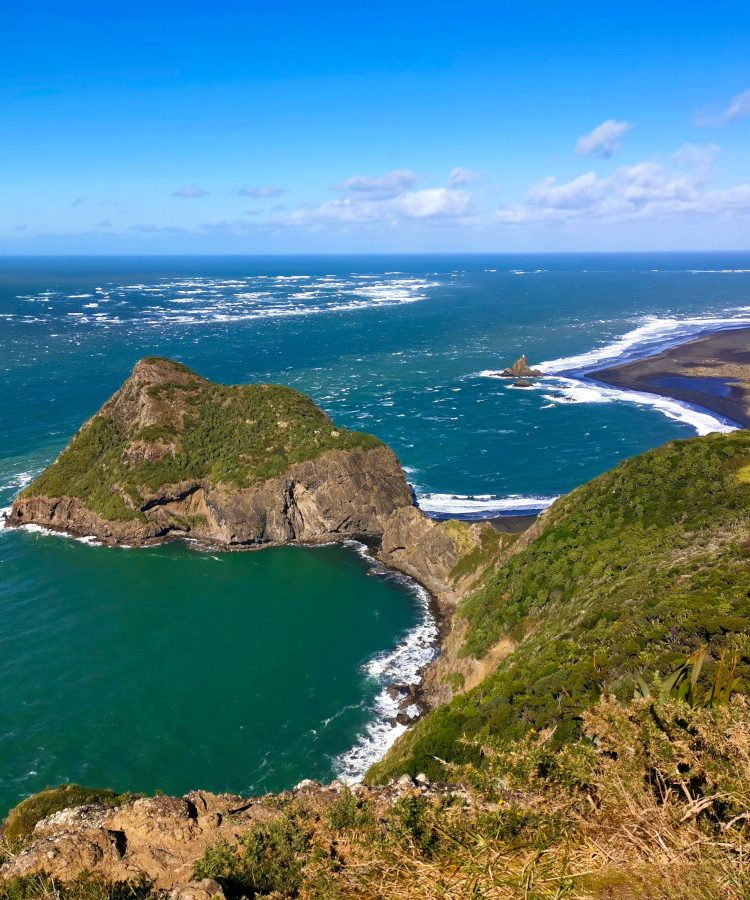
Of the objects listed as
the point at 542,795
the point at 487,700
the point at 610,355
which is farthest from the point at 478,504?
the point at 610,355

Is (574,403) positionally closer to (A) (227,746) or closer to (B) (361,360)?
(B) (361,360)

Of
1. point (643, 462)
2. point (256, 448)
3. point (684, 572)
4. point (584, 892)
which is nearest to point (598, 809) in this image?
point (584, 892)

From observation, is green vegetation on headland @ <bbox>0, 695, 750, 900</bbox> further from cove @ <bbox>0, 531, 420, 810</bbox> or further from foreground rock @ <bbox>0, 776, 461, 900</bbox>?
cove @ <bbox>0, 531, 420, 810</bbox>

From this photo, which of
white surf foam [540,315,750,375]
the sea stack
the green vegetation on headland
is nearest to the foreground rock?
the green vegetation on headland

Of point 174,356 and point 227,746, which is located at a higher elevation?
point 174,356

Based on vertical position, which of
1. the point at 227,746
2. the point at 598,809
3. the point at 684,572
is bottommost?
the point at 227,746
